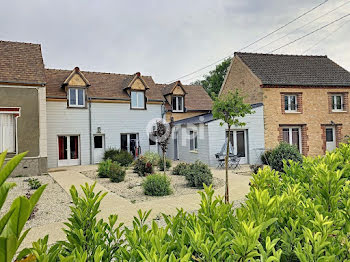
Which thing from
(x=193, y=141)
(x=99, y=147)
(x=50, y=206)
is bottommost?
(x=50, y=206)

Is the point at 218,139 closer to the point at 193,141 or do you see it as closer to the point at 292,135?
the point at 193,141

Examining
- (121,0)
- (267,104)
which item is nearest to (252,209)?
(121,0)

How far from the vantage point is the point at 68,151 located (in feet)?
65.4

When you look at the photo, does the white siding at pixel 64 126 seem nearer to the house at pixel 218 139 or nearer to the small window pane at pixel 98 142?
the small window pane at pixel 98 142

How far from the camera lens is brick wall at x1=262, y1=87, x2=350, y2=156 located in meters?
19.0

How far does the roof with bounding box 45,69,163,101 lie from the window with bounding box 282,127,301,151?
1106 cm

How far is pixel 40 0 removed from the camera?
12023mm

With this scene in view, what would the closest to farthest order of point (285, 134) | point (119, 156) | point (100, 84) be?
point (119, 156), point (285, 134), point (100, 84)

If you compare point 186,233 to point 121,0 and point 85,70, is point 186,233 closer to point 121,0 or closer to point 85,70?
point 121,0

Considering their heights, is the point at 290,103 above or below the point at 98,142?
above

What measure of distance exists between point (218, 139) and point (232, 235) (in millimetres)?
15168

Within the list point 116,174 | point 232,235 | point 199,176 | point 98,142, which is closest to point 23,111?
point 98,142

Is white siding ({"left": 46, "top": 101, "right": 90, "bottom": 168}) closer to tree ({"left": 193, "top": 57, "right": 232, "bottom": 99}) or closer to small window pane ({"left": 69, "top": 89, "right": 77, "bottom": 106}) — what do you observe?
small window pane ({"left": 69, "top": 89, "right": 77, "bottom": 106})

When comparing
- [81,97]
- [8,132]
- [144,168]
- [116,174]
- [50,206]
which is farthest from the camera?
[81,97]
